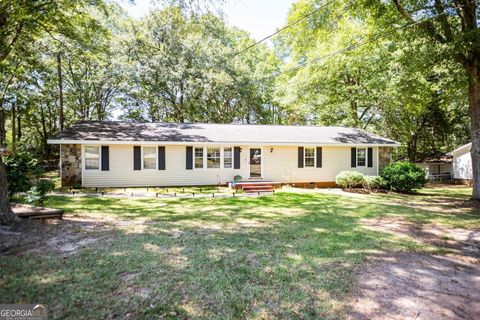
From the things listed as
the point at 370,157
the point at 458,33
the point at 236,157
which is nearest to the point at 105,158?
the point at 236,157

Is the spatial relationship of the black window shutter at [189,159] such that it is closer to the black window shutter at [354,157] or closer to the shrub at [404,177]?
the black window shutter at [354,157]

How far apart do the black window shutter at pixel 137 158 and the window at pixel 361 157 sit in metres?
12.4

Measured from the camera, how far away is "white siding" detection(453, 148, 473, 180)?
59.1ft

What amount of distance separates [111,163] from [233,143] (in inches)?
239

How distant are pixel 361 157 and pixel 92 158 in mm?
14740

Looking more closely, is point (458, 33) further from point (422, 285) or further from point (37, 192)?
point (37, 192)

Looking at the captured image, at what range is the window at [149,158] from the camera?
1365cm

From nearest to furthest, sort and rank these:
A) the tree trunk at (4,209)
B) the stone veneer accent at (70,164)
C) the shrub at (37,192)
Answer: the tree trunk at (4,209) → the shrub at (37,192) → the stone veneer accent at (70,164)

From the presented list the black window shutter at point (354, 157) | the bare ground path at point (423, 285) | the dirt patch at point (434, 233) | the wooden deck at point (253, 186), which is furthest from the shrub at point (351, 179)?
the bare ground path at point (423, 285)

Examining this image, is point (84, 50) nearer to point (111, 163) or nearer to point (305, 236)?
point (111, 163)

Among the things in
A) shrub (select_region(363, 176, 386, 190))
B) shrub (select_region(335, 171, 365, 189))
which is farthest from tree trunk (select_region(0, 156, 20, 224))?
shrub (select_region(363, 176, 386, 190))

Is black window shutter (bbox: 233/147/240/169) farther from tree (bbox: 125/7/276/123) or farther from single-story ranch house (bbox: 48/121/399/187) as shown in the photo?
tree (bbox: 125/7/276/123)

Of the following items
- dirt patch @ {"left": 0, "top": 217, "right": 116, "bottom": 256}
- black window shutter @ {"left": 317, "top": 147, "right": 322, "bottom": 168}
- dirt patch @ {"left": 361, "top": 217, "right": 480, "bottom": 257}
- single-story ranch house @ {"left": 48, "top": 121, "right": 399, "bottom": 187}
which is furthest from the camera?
black window shutter @ {"left": 317, "top": 147, "right": 322, "bottom": 168}

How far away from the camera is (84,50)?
41.1ft
